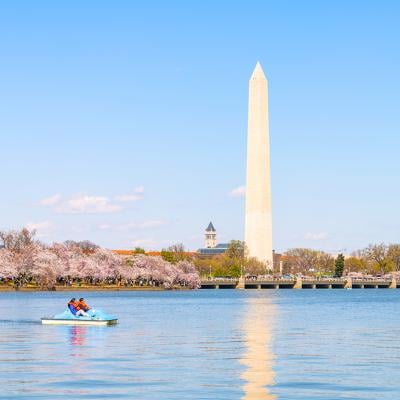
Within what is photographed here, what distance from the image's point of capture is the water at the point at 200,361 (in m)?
34.4

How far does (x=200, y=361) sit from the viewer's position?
142ft

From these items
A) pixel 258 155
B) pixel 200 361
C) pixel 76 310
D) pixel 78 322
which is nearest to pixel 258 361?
pixel 200 361

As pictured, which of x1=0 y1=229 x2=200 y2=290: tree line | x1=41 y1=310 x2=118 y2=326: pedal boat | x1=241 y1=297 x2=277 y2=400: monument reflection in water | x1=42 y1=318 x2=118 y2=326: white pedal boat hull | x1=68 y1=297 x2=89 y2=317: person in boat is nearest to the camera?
x1=241 y1=297 x2=277 y2=400: monument reflection in water

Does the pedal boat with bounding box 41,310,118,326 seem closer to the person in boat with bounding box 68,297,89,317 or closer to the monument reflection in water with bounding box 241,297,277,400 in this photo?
the person in boat with bounding box 68,297,89,317

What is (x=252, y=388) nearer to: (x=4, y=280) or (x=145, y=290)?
(x=4, y=280)

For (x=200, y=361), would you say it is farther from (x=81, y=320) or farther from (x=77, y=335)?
(x=81, y=320)

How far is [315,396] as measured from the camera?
33375 millimetres

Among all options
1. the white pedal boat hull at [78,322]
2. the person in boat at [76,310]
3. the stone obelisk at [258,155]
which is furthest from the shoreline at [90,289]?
the person in boat at [76,310]

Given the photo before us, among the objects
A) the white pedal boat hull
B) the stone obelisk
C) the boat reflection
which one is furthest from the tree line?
the boat reflection

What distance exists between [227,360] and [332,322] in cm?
3111

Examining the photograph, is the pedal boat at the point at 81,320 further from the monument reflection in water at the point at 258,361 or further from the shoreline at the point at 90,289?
the shoreline at the point at 90,289

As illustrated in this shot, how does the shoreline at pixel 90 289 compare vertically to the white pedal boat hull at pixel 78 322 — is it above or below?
above

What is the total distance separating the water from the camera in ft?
113

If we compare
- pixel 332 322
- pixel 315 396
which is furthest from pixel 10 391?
pixel 332 322
